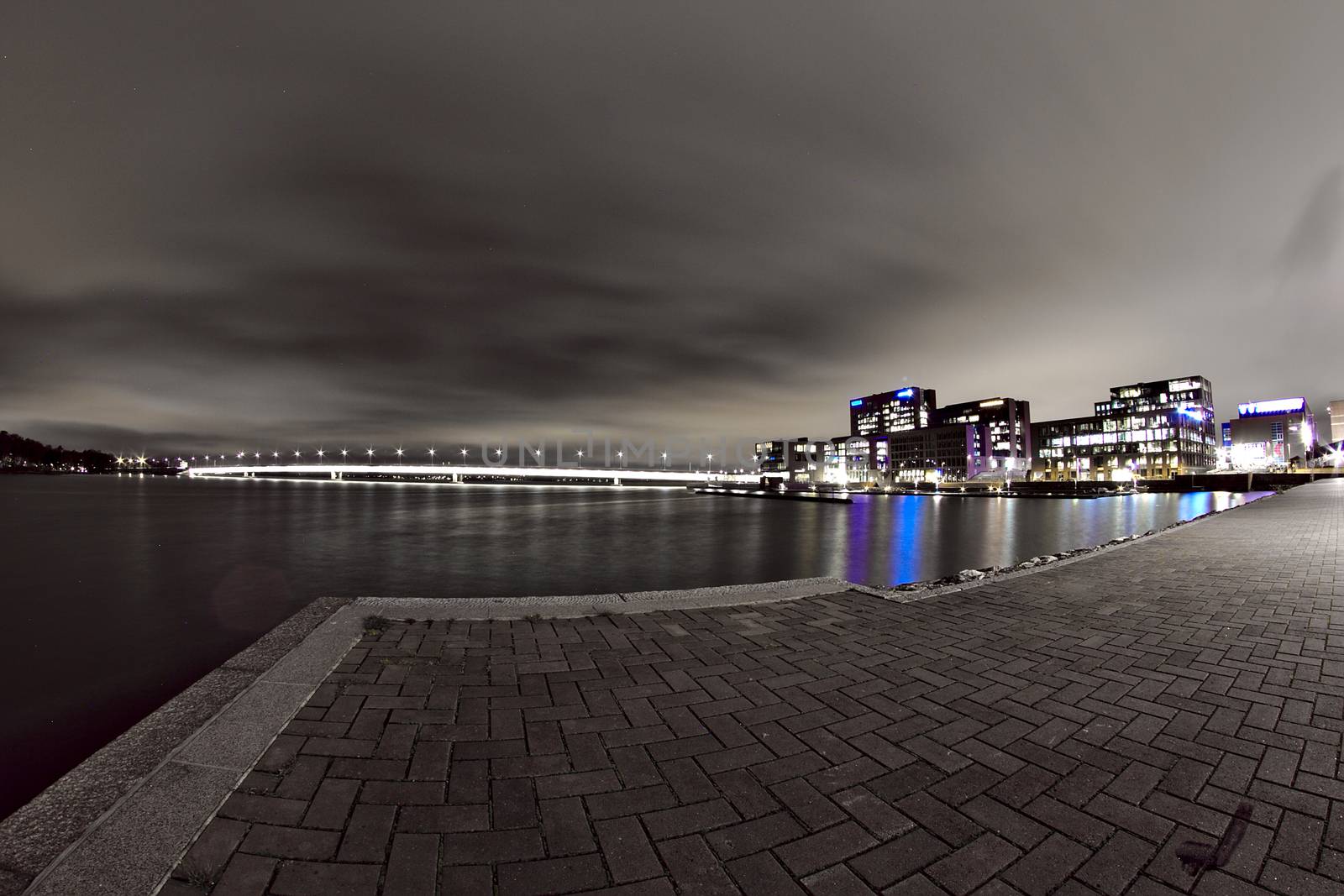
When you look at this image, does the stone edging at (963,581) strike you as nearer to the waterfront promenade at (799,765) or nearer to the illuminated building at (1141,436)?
the waterfront promenade at (799,765)

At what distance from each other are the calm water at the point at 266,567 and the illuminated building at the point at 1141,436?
114510 millimetres

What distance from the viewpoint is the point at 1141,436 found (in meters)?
131

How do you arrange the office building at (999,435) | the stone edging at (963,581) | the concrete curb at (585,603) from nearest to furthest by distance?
the concrete curb at (585,603)
the stone edging at (963,581)
the office building at (999,435)

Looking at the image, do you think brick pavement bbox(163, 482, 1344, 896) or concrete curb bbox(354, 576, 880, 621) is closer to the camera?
brick pavement bbox(163, 482, 1344, 896)

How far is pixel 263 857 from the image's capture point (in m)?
2.29

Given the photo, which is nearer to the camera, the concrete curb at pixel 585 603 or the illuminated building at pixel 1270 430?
the concrete curb at pixel 585 603

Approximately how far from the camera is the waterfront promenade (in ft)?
7.41

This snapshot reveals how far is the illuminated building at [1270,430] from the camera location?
119812mm

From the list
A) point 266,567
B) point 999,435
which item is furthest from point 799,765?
point 999,435

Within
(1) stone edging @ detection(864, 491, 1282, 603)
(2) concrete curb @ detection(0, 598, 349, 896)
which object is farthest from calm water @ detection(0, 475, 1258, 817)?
(1) stone edging @ detection(864, 491, 1282, 603)

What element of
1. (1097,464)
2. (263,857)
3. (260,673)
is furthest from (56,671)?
(1097,464)

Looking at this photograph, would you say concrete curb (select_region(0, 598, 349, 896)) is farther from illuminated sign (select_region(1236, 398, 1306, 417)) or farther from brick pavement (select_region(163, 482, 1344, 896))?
illuminated sign (select_region(1236, 398, 1306, 417))

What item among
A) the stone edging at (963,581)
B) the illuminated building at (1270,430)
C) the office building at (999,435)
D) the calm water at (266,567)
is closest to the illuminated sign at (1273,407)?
the illuminated building at (1270,430)

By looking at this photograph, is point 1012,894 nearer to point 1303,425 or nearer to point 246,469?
point 1303,425
